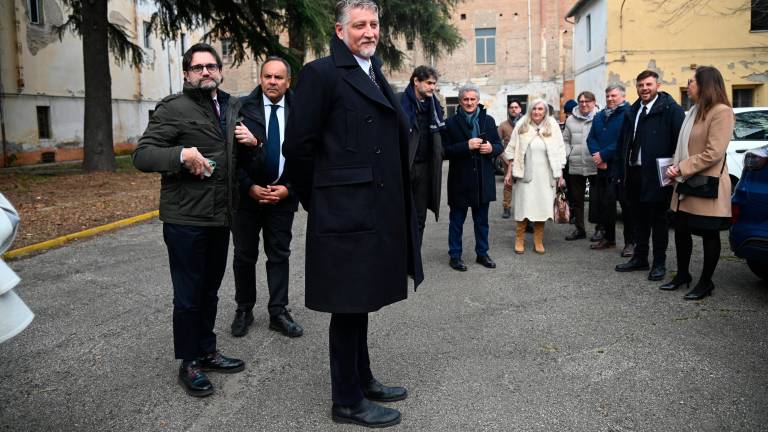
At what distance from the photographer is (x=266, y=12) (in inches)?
657

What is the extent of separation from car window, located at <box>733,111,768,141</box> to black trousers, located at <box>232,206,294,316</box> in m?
7.86

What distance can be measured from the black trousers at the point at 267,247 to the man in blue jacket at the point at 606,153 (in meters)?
4.75

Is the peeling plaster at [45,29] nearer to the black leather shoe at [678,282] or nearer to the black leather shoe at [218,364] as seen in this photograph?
the black leather shoe at [218,364]

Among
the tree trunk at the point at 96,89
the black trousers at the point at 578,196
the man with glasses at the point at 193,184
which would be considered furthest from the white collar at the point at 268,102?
the tree trunk at the point at 96,89

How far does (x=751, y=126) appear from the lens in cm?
1009

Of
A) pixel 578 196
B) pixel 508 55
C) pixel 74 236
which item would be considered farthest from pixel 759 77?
pixel 74 236

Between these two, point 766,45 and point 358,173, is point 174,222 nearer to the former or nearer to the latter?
point 358,173

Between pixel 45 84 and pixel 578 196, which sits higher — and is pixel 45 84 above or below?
above

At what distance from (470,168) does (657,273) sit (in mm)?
2317

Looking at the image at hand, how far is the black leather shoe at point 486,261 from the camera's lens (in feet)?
24.8

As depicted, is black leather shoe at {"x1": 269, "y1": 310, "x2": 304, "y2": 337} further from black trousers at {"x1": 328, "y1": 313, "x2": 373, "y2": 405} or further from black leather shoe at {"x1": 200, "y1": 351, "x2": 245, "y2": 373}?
black trousers at {"x1": 328, "y1": 313, "x2": 373, "y2": 405}

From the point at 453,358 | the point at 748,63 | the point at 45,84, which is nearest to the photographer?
the point at 453,358

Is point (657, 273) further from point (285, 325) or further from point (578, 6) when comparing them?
point (578, 6)

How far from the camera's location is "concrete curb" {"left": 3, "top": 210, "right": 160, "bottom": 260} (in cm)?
838
